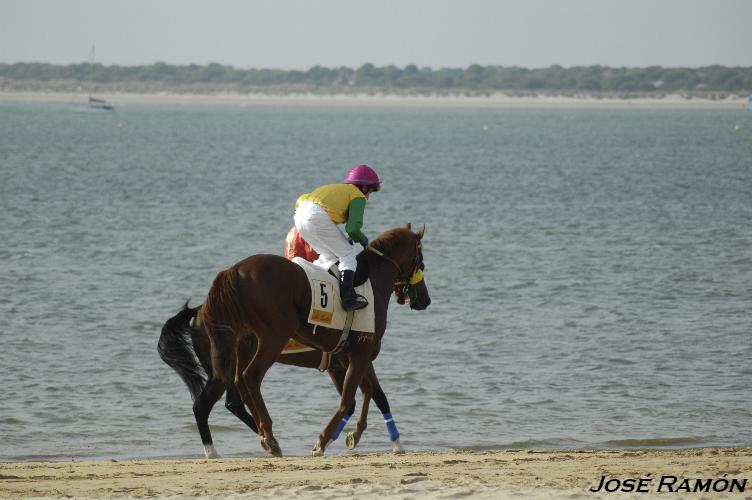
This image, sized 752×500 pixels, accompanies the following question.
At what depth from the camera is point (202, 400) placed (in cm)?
1098

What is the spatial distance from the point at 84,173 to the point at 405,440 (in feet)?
145

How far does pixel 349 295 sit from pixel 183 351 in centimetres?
172

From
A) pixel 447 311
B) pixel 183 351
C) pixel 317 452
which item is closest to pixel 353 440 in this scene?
pixel 317 452

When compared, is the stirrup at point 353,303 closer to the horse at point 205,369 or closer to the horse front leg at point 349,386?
the horse front leg at point 349,386

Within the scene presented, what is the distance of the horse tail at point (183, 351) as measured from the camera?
1120 cm

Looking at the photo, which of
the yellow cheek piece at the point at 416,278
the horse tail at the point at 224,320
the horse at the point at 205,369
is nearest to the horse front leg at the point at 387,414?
the horse at the point at 205,369

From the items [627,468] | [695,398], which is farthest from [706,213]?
[627,468]

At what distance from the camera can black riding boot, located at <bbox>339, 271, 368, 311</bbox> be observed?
10.8 metres

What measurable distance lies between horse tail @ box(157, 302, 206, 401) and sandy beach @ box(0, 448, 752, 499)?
93cm

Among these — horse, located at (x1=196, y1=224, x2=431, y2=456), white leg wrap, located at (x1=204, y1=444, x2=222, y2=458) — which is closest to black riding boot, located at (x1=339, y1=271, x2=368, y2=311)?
horse, located at (x1=196, y1=224, x2=431, y2=456)

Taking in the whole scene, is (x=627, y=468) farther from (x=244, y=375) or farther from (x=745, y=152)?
(x=745, y=152)

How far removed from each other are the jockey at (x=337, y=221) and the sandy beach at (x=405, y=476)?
181 cm

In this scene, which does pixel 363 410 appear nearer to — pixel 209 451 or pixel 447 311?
pixel 209 451

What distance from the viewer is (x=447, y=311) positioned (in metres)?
20.5
